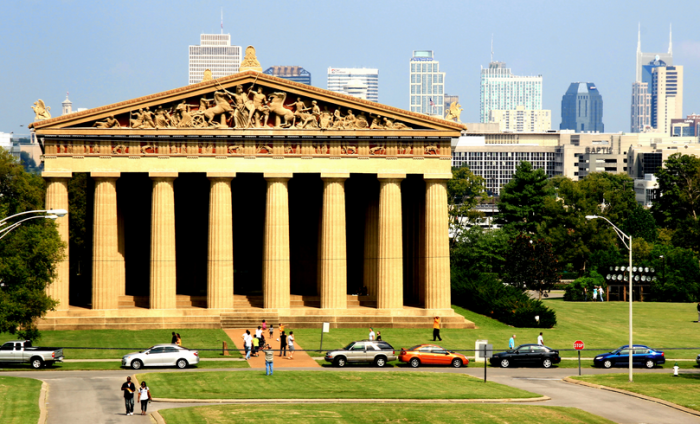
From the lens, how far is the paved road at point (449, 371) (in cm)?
4634

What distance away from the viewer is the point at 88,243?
9269cm

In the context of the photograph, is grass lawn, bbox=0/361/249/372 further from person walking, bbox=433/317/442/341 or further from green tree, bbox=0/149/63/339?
person walking, bbox=433/317/442/341

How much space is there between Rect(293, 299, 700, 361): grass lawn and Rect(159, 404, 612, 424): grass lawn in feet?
68.4

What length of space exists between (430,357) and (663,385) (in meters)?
14.3

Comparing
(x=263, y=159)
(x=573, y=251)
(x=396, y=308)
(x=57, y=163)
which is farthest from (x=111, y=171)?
(x=573, y=251)

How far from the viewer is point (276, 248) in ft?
254

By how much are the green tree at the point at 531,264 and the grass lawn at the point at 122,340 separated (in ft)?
153

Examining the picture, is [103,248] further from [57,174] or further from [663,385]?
[663,385]

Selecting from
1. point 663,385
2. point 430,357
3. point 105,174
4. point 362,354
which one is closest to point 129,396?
point 362,354

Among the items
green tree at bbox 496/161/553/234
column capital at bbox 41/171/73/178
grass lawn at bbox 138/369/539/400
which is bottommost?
grass lawn at bbox 138/369/539/400

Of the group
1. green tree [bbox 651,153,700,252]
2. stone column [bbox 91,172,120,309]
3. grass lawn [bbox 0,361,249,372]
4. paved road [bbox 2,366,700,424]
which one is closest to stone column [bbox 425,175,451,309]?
paved road [bbox 2,366,700,424]

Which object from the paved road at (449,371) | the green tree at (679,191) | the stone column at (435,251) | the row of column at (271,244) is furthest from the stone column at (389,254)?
the green tree at (679,191)

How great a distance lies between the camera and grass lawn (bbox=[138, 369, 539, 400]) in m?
51.1

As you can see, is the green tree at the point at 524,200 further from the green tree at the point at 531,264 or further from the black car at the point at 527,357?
the black car at the point at 527,357
